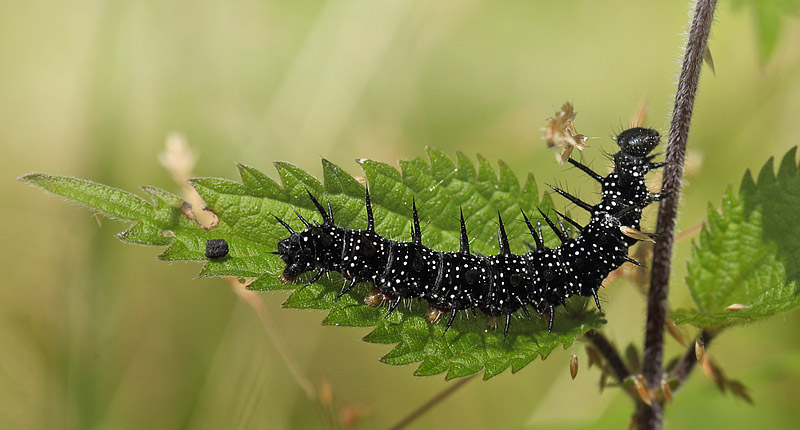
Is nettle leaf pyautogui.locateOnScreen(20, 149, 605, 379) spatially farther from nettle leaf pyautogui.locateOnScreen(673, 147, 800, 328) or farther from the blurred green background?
the blurred green background

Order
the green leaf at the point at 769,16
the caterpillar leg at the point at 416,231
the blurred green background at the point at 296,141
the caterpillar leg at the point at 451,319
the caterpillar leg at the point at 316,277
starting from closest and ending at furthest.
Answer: the caterpillar leg at the point at 316,277, the caterpillar leg at the point at 451,319, the caterpillar leg at the point at 416,231, the green leaf at the point at 769,16, the blurred green background at the point at 296,141

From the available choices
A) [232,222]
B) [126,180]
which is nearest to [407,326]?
[232,222]

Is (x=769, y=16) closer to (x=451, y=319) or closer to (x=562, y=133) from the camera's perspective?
(x=562, y=133)

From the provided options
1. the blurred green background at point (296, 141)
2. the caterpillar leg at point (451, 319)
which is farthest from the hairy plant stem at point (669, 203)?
the caterpillar leg at point (451, 319)

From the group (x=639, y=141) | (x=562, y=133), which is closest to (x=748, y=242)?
(x=639, y=141)

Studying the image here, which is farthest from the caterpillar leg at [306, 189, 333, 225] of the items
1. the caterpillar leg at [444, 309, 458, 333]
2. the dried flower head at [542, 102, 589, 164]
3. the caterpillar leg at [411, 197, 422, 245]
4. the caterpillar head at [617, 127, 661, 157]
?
the caterpillar head at [617, 127, 661, 157]

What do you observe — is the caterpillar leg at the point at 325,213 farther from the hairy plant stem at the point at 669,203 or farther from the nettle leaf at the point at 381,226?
the hairy plant stem at the point at 669,203

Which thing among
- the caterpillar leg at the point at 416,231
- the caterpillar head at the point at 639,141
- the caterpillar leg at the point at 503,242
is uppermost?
the caterpillar head at the point at 639,141
